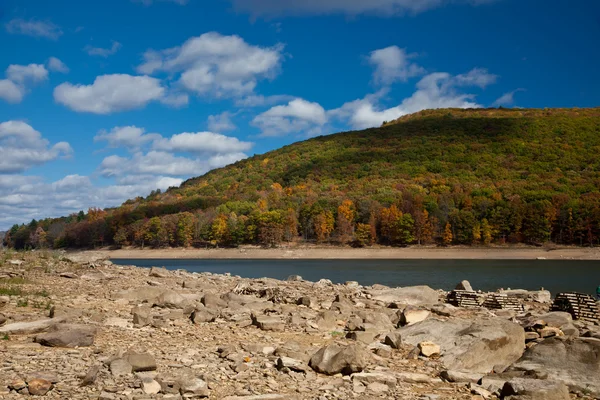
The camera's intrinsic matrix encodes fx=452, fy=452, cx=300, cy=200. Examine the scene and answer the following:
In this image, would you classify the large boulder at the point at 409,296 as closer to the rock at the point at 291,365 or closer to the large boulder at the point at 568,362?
the large boulder at the point at 568,362

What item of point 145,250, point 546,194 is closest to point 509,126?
point 546,194

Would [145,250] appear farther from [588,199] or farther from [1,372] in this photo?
[1,372]

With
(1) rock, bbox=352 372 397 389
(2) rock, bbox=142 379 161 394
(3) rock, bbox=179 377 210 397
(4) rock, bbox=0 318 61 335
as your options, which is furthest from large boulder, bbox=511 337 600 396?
(4) rock, bbox=0 318 61 335

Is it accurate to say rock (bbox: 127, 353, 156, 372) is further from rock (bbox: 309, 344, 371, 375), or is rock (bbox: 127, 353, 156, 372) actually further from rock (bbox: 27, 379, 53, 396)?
rock (bbox: 309, 344, 371, 375)

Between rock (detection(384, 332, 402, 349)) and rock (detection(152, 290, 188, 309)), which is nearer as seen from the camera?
rock (detection(384, 332, 402, 349))

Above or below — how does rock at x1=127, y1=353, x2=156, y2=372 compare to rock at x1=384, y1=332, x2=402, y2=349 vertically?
above

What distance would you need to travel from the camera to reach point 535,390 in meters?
6.47

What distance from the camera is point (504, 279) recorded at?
133ft

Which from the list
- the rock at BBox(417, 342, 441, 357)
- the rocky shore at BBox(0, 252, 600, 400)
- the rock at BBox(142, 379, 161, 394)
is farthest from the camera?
the rock at BBox(417, 342, 441, 357)

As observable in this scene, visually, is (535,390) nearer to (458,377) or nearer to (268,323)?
(458,377)

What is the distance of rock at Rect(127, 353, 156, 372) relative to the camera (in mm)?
6641

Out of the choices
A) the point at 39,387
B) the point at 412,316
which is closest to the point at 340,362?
the point at 39,387

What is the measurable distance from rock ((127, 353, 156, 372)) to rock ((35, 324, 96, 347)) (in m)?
1.69

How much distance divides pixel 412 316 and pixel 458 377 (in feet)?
14.5
